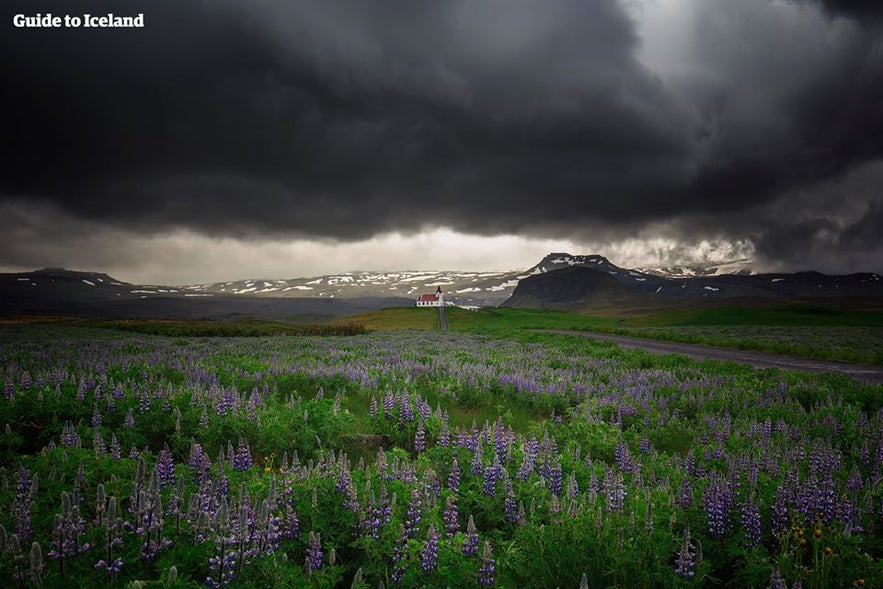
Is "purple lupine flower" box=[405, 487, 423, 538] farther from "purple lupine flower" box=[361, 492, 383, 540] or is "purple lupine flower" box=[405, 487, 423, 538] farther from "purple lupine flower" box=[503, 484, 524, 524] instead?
"purple lupine flower" box=[503, 484, 524, 524]

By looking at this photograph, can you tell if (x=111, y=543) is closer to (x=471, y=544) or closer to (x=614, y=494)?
(x=471, y=544)

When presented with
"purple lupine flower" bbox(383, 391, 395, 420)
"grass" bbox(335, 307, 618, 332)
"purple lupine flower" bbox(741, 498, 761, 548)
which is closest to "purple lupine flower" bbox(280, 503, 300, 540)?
"purple lupine flower" bbox(741, 498, 761, 548)

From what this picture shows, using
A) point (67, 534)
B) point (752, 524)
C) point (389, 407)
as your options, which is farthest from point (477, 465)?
point (389, 407)

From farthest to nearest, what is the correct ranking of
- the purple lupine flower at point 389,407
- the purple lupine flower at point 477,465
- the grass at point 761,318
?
1. the grass at point 761,318
2. the purple lupine flower at point 389,407
3. the purple lupine flower at point 477,465

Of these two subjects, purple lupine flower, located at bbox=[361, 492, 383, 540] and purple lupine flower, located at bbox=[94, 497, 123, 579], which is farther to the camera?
purple lupine flower, located at bbox=[361, 492, 383, 540]

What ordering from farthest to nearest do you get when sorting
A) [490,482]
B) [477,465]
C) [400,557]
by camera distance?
1. [477,465]
2. [490,482]
3. [400,557]

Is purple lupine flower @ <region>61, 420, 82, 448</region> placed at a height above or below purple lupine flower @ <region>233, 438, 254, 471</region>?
above

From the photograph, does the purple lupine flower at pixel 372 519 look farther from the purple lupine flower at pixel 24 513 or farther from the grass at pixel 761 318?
the grass at pixel 761 318

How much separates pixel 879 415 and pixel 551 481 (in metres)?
9.37

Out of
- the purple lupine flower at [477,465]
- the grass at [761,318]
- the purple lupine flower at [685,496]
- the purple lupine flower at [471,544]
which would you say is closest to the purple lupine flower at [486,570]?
the purple lupine flower at [471,544]

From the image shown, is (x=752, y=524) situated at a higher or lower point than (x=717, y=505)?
lower

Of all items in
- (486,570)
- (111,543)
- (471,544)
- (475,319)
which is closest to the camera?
(111,543)

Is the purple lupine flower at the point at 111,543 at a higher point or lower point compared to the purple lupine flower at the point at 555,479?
higher

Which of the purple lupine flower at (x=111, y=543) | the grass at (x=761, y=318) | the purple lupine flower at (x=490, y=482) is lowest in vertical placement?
the grass at (x=761, y=318)
